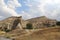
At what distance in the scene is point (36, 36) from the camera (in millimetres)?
49344

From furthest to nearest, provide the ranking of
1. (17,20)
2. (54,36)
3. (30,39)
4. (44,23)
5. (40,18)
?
1. (40,18)
2. (44,23)
3. (17,20)
4. (30,39)
5. (54,36)

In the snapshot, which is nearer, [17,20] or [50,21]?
[17,20]

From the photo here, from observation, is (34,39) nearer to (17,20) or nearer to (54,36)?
(54,36)

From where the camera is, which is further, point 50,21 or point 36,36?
point 50,21

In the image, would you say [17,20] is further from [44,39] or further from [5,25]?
[44,39]

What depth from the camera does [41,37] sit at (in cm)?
4694

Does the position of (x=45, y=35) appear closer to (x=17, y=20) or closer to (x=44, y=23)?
(x=17, y=20)

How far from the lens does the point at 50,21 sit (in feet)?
523

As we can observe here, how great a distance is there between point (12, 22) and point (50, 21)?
33.6 m

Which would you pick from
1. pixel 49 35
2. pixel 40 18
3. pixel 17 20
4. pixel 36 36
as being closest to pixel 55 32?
pixel 49 35

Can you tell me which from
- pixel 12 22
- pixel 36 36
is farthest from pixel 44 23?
pixel 36 36

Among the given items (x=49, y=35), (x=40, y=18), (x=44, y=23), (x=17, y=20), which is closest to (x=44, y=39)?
(x=49, y=35)

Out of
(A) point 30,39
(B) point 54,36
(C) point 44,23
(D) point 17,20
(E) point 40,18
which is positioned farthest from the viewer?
(E) point 40,18

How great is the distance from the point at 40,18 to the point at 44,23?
54.2ft
